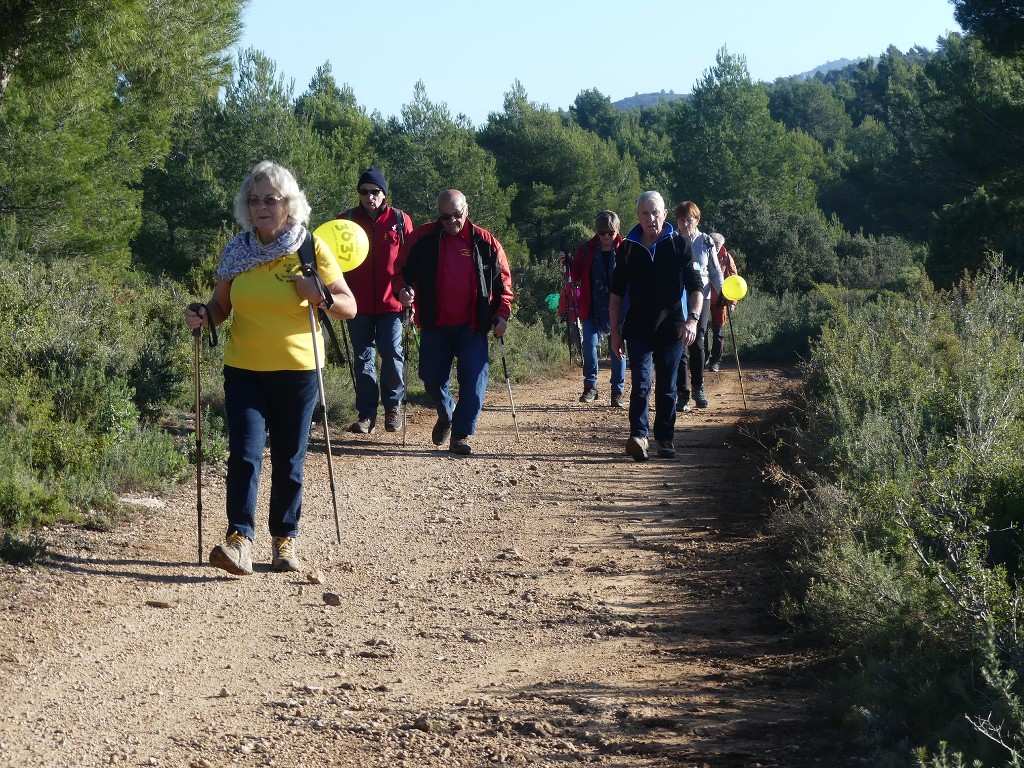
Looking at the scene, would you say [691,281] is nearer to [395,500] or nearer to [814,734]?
[395,500]

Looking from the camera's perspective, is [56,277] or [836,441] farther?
[56,277]

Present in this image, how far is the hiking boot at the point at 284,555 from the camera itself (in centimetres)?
631

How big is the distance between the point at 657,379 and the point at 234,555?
15.9 feet

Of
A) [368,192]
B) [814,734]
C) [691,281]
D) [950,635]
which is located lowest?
[814,734]

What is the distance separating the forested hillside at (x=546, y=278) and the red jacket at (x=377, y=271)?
141 cm

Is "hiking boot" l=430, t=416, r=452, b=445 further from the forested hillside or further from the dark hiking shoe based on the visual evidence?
the forested hillside

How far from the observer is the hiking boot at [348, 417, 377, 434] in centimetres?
1094

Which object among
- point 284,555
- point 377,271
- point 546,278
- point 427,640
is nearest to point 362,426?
point 377,271

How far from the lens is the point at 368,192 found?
10.4 m

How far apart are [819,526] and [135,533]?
3.92m

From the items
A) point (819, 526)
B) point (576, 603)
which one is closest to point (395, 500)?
point (576, 603)

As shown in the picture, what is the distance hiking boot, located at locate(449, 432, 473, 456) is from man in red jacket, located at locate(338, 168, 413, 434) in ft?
3.31

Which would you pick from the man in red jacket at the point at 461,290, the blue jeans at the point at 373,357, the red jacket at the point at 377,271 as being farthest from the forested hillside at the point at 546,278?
the man in red jacket at the point at 461,290

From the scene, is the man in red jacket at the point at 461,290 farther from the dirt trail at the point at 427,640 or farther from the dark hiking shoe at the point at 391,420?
the dirt trail at the point at 427,640
